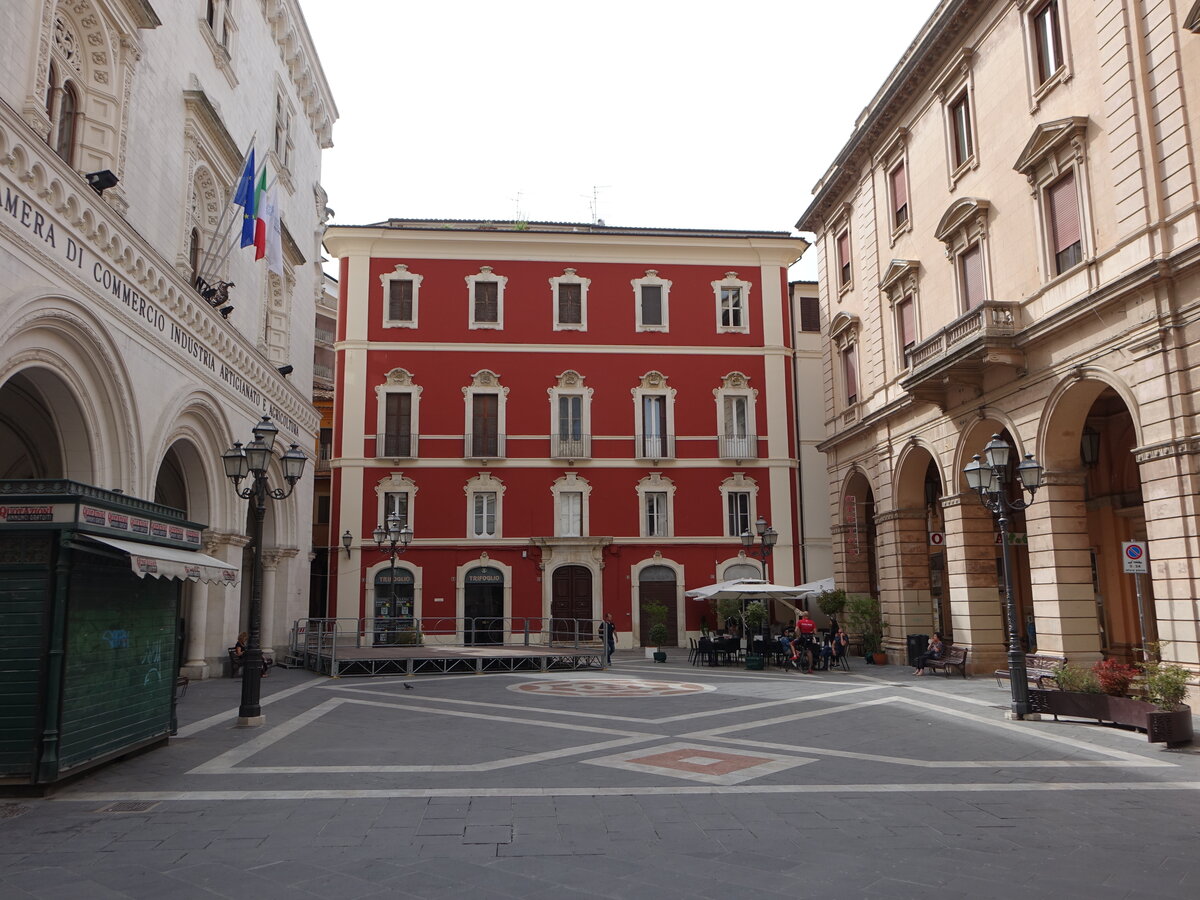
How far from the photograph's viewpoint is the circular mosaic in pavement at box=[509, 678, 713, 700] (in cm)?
1716

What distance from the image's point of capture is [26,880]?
5.83 m

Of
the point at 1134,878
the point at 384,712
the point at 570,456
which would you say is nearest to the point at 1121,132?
the point at 1134,878

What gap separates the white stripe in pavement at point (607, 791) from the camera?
8258 millimetres

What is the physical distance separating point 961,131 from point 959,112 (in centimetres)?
50

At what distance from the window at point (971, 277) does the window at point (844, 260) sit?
699 cm

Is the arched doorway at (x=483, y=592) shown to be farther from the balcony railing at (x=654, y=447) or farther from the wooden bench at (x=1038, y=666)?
the wooden bench at (x=1038, y=666)

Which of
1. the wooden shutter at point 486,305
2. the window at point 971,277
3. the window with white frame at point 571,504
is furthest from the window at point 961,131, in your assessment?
the wooden shutter at point 486,305

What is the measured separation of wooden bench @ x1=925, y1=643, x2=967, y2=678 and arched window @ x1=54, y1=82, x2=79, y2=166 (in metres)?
19.0

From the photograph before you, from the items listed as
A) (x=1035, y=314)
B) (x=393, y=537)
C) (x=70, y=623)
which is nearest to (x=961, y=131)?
(x=1035, y=314)

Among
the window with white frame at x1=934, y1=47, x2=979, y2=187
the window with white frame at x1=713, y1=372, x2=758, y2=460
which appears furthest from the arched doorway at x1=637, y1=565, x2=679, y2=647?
the window with white frame at x1=934, y1=47, x2=979, y2=187

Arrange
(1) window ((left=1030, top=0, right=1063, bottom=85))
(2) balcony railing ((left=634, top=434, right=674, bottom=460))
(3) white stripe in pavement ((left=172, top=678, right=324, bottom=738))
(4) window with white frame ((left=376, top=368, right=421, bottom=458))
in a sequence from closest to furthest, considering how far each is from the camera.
→ 1. (3) white stripe in pavement ((left=172, top=678, right=324, bottom=738))
2. (1) window ((left=1030, top=0, right=1063, bottom=85))
3. (4) window with white frame ((left=376, top=368, right=421, bottom=458))
4. (2) balcony railing ((left=634, top=434, right=674, bottom=460))

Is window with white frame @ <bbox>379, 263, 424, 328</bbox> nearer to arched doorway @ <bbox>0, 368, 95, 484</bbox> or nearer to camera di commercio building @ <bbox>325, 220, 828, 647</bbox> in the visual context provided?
camera di commercio building @ <bbox>325, 220, 828, 647</bbox>

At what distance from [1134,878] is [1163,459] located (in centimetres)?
987

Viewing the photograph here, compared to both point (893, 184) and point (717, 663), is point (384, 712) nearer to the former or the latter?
point (717, 663)
